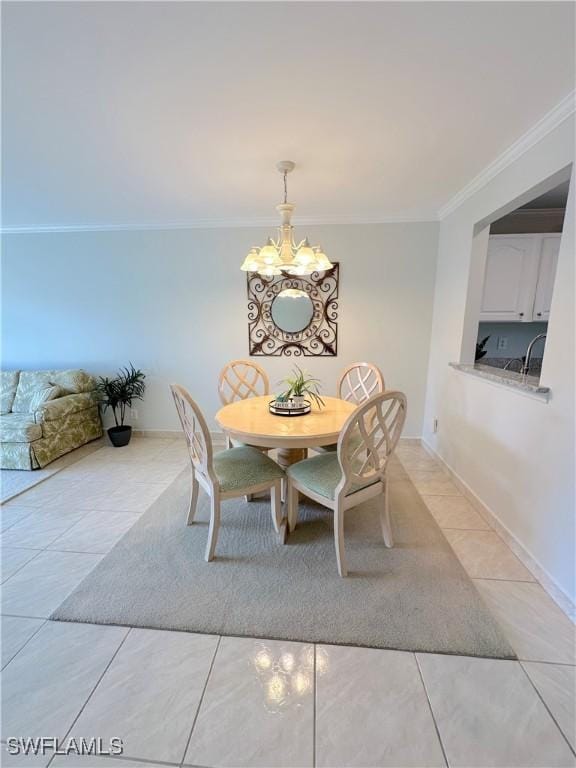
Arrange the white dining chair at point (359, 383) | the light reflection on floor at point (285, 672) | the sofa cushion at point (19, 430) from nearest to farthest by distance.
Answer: the light reflection on floor at point (285, 672) → the white dining chair at point (359, 383) → the sofa cushion at point (19, 430)

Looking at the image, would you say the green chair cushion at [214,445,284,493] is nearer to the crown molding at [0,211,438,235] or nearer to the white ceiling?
the white ceiling

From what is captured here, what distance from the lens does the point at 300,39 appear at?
114 cm

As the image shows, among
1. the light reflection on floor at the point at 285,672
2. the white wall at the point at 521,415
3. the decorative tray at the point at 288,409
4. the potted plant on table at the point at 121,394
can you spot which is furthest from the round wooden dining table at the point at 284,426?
the potted plant on table at the point at 121,394

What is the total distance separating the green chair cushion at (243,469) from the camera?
179 cm

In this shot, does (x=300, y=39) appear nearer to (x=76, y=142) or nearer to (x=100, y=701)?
(x=76, y=142)

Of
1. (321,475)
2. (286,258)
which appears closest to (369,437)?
(321,475)

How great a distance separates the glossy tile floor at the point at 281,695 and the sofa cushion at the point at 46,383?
7.24ft

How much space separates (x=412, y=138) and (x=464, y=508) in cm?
246

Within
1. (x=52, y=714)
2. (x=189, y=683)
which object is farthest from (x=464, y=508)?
(x=52, y=714)

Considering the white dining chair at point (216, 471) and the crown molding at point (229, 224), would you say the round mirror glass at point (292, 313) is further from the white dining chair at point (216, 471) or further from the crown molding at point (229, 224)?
the white dining chair at point (216, 471)

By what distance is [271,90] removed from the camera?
1.39 m

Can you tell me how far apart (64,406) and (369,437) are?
3064 mm

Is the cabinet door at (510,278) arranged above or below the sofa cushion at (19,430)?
above

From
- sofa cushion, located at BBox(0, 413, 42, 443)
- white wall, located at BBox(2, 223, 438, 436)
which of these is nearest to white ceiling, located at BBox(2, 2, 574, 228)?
white wall, located at BBox(2, 223, 438, 436)
